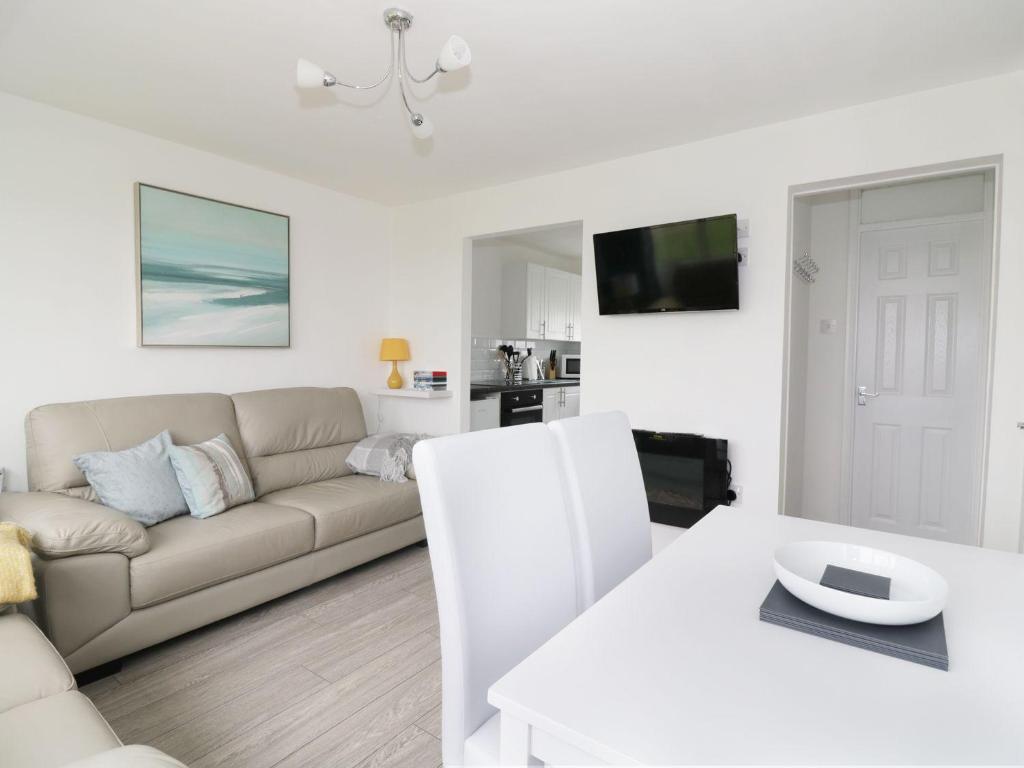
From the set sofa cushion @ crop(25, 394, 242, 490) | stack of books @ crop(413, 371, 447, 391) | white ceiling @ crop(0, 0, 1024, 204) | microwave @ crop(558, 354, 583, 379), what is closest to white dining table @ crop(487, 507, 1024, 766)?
white ceiling @ crop(0, 0, 1024, 204)

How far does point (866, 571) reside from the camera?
123 cm

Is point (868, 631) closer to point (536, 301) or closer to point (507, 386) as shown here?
point (507, 386)

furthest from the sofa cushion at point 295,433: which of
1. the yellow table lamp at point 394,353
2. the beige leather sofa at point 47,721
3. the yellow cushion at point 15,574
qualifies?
the beige leather sofa at point 47,721

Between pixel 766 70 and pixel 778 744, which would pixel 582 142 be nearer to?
pixel 766 70

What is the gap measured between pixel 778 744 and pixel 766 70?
8.74 feet

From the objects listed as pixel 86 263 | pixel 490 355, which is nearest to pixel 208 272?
pixel 86 263

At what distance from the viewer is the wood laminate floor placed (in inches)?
69.8

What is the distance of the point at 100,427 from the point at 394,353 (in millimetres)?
2120

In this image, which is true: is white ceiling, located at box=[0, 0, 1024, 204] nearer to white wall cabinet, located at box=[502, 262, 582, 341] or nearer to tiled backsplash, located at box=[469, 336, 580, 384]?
white wall cabinet, located at box=[502, 262, 582, 341]

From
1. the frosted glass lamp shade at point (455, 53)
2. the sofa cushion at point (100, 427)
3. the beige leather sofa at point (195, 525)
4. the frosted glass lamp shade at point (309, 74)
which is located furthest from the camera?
the sofa cushion at point (100, 427)

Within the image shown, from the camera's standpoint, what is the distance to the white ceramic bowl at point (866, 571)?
3.12 ft

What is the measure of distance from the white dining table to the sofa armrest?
1.99 m

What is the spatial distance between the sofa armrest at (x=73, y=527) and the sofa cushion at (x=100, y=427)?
33 centimetres

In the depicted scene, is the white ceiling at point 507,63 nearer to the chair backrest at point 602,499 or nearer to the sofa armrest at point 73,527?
the chair backrest at point 602,499
